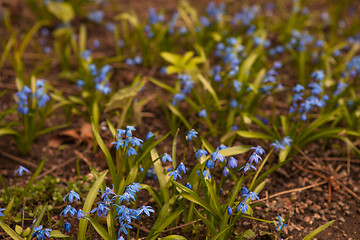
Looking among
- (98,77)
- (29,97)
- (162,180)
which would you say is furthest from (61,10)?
(162,180)

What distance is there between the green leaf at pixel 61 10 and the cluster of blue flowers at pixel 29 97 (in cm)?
193

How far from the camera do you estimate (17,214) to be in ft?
10.4

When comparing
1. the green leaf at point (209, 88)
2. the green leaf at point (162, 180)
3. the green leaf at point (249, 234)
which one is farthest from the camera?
the green leaf at point (209, 88)

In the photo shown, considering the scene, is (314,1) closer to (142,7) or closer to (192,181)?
(142,7)

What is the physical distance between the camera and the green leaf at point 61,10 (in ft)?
17.9

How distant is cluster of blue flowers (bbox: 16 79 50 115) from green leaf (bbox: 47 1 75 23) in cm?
193

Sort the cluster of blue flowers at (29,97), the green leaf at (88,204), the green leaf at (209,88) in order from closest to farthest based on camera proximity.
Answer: the green leaf at (88,204), the cluster of blue flowers at (29,97), the green leaf at (209,88)

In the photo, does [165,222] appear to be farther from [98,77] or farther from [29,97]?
[98,77]

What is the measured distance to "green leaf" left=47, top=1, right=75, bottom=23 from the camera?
5465 millimetres

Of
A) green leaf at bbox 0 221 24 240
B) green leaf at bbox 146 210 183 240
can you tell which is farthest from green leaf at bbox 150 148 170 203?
green leaf at bbox 0 221 24 240

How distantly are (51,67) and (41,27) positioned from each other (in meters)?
1.11

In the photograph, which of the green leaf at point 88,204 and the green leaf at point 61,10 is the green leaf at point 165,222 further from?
the green leaf at point 61,10

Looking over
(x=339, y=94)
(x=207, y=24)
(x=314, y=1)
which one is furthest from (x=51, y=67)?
(x=314, y=1)

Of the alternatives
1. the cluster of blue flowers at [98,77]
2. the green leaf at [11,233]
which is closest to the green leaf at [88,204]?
the green leaf at [11,233]
